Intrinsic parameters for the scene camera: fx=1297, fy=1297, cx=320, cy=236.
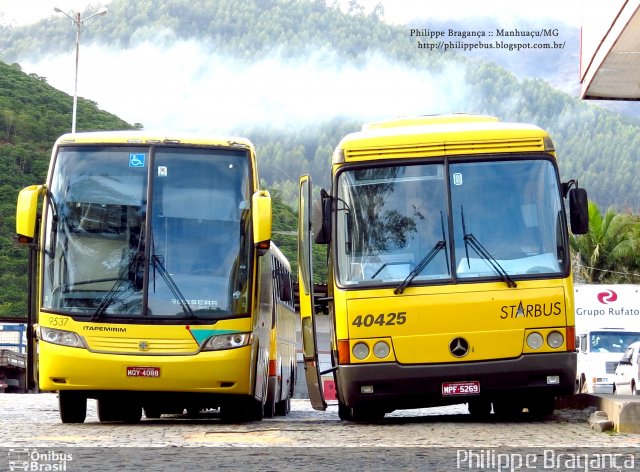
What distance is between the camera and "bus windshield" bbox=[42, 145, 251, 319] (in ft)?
46.2

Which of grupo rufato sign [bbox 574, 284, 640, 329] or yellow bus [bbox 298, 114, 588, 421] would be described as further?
grupo rufato sign [bbox 574, 284, 640, 329]

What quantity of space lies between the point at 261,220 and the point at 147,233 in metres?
1.32

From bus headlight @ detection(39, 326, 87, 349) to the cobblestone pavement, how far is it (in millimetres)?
888

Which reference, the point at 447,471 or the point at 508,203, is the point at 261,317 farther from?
the point at 447,471

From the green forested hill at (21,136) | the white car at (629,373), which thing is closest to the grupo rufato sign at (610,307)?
Result: the white car at (629,373)

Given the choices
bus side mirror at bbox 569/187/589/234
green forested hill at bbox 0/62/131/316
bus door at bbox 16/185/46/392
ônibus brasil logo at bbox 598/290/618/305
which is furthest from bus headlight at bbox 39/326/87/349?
green forested hill at bbox 0/62/131/316

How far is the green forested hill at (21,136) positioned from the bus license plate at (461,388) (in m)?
50.4

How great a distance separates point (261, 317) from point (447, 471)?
7.53 m

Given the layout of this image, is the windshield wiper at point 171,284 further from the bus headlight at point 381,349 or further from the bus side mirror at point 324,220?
the bus headlight at point 381,349

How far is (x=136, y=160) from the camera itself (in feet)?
47.9

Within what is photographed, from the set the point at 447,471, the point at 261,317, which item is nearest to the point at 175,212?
the point at 261,317

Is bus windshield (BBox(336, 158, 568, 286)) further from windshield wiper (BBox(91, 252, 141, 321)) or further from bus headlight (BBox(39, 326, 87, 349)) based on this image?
bus headlight (BBox(39, 326, 87, 349))

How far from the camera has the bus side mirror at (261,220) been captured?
13969 millimetres

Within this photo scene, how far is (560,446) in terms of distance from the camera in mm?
10102
